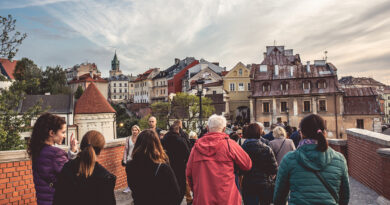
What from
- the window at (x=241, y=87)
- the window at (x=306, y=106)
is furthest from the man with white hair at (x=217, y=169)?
the window at (x=241, y=87)

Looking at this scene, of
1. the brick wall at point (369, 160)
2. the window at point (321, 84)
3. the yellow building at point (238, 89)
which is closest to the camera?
the brick wall at point (369, 160)

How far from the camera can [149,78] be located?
84938mm

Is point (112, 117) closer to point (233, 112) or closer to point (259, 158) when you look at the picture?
point (233, 112)

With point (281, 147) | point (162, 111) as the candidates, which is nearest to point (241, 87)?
point (162, 111)

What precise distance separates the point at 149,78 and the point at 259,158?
8244 centimetres

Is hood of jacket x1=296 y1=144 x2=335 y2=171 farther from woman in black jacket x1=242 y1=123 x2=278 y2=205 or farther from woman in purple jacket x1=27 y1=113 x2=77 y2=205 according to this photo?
woman in purple jacket x1=27 y1=113 x2=77 y2=205

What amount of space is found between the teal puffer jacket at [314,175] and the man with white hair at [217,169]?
0.84 meters

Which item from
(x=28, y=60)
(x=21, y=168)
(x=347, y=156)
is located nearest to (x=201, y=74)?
(x=28, y=60)

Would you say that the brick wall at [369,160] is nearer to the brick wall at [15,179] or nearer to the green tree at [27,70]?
the brick wall at [15,179]

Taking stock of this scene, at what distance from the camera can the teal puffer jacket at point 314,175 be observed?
105 inches

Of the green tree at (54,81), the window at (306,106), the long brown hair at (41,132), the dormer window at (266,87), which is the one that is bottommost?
the long brown hair at (41,132)

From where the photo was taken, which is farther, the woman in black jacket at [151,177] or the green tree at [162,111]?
the green tree at [162,111]

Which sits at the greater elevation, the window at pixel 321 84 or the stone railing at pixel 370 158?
the window at pixel 321 84

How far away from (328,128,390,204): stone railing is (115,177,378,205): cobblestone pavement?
136 millimetres
